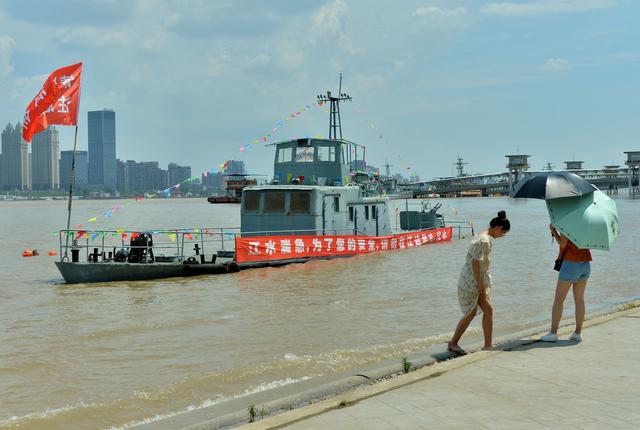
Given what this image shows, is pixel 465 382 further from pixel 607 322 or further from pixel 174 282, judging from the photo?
pixel 174 282

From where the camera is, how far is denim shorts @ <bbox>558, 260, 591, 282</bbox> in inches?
364

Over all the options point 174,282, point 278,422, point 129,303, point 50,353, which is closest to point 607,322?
point 278,422

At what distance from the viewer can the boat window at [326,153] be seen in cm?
2819

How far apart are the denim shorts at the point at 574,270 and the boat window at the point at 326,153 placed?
1933 centimetres

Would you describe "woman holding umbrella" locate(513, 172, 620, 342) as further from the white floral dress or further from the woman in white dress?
the white floral dress

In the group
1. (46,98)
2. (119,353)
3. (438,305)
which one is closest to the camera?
(119,353)

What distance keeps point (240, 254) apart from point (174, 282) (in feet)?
8.31

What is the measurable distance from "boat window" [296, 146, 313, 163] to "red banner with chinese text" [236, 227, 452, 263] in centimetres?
359

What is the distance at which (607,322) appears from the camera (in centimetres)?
1042

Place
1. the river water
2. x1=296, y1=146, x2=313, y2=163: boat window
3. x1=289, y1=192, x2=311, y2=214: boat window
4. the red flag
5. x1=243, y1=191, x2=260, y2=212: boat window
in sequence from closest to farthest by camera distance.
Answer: the river water
the red flag
x1=289, y1=192, x2=311, y2=214: boat window
x1=243, y1=191, x2=260, y2=212: boat window
x1=296, y1=146, x2=313, y2=163: boat window

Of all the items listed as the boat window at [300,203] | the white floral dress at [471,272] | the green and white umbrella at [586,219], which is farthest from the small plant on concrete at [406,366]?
the boat window at [300,203]

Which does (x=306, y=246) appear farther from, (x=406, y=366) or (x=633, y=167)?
(x=633, y=167)

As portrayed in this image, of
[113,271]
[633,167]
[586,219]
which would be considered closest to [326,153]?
[113,271]

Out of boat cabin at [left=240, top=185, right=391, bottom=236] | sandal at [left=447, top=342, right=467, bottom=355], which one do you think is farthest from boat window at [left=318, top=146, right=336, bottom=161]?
sandal at [left=447, top=342, right=467, bottom=355]
